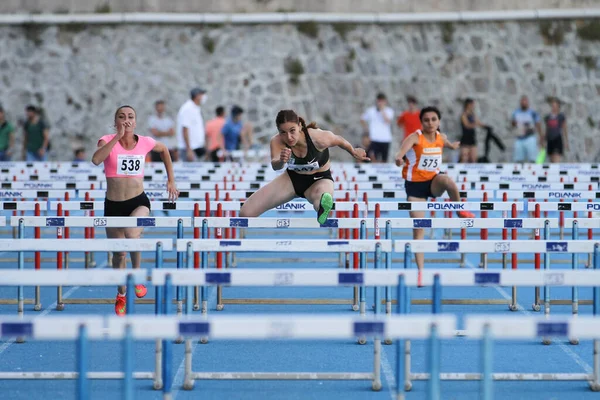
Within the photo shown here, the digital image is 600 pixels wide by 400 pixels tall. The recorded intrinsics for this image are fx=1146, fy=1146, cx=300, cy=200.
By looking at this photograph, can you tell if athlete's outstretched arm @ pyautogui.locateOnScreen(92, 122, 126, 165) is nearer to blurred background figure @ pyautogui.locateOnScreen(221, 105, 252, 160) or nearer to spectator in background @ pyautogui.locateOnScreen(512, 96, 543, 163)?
blurred background figure @ pyautogui.locateOnScreen(221, 105, 252, 160)

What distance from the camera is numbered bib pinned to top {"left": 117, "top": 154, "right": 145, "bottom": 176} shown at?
32.7 ft

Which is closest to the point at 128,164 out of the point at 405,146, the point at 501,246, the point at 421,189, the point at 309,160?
the point at 309,160

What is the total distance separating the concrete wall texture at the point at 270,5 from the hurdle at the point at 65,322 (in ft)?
65.2

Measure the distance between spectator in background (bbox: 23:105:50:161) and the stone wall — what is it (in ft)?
6.28

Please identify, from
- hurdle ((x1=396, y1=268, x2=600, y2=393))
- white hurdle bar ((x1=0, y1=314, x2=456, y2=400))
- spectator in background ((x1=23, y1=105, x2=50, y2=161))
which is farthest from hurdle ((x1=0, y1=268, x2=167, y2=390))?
spectator in background ((x1=23, y1=105, x2=50, y2=161))

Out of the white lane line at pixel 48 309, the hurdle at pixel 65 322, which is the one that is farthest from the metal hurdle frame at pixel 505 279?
the white lane line at pixel 48 309

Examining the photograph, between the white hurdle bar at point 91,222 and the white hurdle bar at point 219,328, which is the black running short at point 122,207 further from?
the white hurdle bar at point 219,328

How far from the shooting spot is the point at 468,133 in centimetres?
2562

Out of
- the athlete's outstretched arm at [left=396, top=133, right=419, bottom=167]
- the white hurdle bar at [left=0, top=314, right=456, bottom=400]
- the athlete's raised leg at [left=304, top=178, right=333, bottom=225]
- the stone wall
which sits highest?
the stone wall

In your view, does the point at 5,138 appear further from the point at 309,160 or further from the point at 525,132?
the point at 309,160

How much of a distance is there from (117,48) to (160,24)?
1.19m

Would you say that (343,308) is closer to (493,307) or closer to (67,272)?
(493,307)

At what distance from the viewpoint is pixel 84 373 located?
5.03 metres

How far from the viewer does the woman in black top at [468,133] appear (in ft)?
82.9
